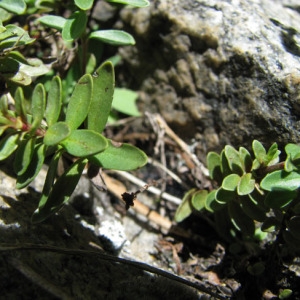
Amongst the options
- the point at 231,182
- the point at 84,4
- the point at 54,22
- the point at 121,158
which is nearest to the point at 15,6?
the point at 54,22

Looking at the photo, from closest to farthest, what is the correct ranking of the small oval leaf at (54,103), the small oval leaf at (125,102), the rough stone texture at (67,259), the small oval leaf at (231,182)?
the rough stone texture at (67,259), the small oval leaf at (54,103), the small oval leaf at (231,182), the small oval leaf at (125,102)

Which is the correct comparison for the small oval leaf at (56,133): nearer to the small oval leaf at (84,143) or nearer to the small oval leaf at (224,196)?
the small oval leaf at (84,143)

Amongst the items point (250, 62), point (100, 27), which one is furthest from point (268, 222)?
point (100, 27)

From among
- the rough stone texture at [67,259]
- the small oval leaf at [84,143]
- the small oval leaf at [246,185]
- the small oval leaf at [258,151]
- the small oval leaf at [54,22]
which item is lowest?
the rough stone texture at [67,259]

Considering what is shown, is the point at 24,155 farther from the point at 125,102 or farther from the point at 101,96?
the point at 125,102

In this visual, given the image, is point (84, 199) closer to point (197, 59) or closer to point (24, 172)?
point (24, 172)

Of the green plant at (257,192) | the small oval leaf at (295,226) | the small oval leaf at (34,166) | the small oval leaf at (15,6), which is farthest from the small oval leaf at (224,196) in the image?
the small oval leaf at (15,6)
